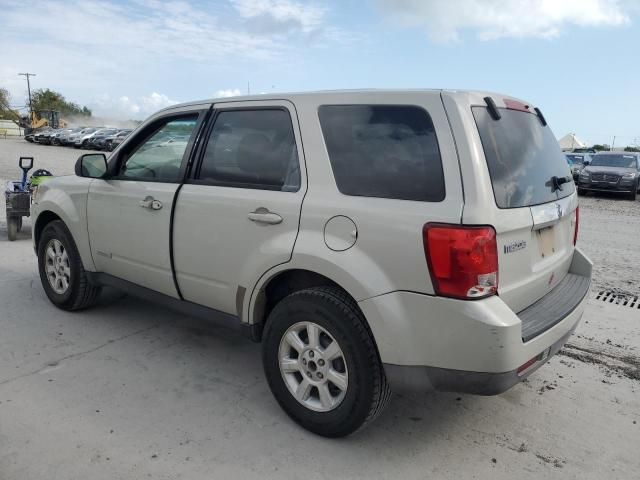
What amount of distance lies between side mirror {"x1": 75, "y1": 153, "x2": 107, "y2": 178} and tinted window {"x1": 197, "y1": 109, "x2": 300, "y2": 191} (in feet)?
3.67

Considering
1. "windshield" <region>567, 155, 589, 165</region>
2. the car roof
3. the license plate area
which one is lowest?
"windshield" <region>567, 155, 589, 165</region>

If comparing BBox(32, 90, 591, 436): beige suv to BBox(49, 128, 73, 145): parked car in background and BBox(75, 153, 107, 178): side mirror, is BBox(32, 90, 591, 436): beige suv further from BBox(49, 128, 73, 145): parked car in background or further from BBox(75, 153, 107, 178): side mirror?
BBox(49, 128, 73, 145): parked car in background

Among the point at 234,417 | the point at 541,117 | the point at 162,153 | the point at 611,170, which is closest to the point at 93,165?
the point at 162,153

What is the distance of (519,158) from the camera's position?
2.85 m

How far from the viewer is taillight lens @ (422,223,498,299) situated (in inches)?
95.2

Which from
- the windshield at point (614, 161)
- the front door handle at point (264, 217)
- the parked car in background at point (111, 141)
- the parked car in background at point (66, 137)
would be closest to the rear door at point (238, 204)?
the front door handle at point (264, 217)

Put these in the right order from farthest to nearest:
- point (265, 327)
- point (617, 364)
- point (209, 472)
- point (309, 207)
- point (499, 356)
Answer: point (617, 364), point (265, 327), point (309, 207), point (209, 472), point (499, 356)

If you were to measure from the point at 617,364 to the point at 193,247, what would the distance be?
317cm

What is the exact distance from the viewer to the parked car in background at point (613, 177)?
1694cm

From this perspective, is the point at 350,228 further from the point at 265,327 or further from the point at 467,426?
the point at 467,426

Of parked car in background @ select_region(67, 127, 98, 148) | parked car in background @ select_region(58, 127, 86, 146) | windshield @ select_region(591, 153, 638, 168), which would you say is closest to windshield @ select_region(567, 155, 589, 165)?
windshield @ select_region(591, 153, 638, 168)

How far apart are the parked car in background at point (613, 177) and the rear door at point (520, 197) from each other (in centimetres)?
1574

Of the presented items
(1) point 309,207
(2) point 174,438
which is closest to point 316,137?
(1) point 309,207

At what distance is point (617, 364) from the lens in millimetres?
3951
